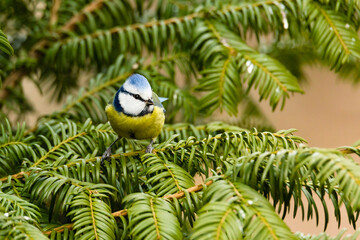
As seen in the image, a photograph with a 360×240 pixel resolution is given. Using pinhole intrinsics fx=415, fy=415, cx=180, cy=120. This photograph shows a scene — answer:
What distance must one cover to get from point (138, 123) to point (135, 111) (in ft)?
0.16

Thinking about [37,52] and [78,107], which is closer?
[78,107]

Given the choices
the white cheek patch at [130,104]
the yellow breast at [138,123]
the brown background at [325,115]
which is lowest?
the brown background at [325,115]

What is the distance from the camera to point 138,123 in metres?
1.12

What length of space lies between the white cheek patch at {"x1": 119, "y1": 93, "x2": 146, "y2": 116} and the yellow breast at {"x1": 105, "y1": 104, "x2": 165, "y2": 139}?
3cm

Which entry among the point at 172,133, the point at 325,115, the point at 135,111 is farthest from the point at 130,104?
the point at 325,115

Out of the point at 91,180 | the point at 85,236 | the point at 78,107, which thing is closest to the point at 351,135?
the point at 78,107

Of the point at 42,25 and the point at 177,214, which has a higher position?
the point at 42,25

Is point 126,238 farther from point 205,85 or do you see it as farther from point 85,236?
point 205,85

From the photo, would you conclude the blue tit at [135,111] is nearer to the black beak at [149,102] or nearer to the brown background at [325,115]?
the black beak at [149,102]

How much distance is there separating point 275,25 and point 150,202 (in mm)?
751

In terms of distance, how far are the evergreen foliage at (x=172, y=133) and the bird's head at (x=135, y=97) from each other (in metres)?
0.08

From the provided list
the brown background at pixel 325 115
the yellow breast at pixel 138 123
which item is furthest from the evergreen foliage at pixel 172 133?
the brown background at pixel 325 115

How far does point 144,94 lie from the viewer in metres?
1.11

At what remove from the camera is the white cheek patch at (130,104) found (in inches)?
43.5
